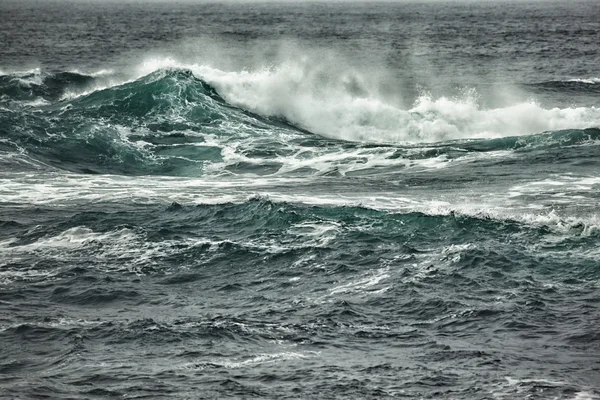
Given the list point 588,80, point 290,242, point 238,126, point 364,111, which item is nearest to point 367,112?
point 364,111

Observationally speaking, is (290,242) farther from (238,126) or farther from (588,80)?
(588,80)

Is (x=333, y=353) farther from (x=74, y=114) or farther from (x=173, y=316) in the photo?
(x=74, y=114)

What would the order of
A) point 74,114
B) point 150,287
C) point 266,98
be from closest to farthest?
point 150,287, point 74,114, point 266,98

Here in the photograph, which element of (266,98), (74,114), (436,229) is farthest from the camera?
(266,98)

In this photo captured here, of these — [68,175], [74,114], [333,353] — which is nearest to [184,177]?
[68,175]

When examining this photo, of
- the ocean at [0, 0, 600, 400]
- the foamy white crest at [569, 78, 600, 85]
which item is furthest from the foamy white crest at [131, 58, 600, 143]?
the foamy white crest at [569, 78, 600, 85]

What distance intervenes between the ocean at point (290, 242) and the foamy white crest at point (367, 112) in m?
0.17

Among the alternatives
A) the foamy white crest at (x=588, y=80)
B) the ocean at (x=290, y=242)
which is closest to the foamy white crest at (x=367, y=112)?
the ocean at (x=290, y=242)

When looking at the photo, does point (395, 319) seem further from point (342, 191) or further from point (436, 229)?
point (342, 191)

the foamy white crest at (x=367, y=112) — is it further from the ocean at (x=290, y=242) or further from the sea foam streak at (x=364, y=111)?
the ocean at (x=290, y=242)

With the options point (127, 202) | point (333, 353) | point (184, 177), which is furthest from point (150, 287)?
point (184, 177)

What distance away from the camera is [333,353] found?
21.0 metres

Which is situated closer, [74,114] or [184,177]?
[184,177]

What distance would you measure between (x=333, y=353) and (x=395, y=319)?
2563 mm
